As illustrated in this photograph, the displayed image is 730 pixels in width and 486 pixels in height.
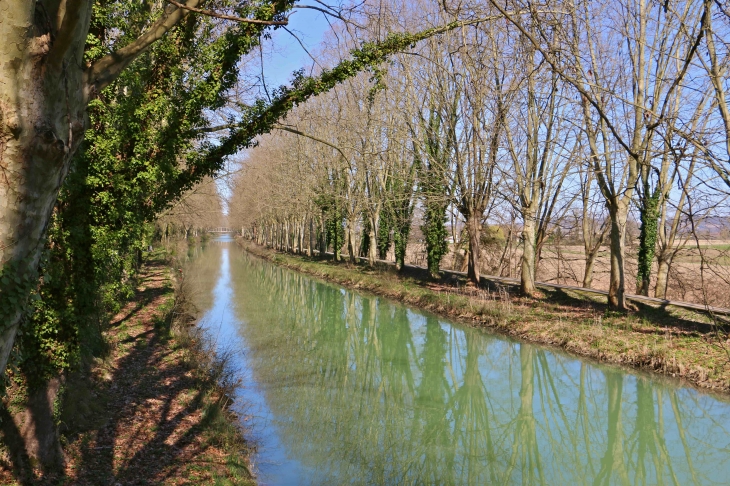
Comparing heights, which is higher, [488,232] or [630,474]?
[488,232]

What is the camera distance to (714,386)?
33.9 ft

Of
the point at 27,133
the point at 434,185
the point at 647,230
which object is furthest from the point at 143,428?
the point at 647,230

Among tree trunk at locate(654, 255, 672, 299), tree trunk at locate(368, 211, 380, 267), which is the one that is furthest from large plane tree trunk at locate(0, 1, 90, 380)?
tree trunk at locate(368, 211, 380, 267)

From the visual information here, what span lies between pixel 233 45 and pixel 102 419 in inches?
222

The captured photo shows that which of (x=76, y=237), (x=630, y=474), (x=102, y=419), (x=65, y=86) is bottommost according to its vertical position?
(x=630, y=474)

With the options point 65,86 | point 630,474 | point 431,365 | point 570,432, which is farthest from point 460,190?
point 65,86

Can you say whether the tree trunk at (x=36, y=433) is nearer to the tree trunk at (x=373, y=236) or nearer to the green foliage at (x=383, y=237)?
the tree trunk at (x=373, y=236)

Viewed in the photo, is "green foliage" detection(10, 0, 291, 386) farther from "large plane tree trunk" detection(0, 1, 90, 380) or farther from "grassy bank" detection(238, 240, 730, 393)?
"grassy bank" detection(238, 240, 730, 393)

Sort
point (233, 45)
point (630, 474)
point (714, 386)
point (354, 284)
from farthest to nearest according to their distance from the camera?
point (354, 284) → point (714, 386) → point (630, 474) → point (233, 45)

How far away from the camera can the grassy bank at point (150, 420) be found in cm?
617

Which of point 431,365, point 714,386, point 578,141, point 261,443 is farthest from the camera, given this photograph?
point 578,141

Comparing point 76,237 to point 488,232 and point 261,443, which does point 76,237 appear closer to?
point 261,443

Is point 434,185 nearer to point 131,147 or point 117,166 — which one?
point 131,147

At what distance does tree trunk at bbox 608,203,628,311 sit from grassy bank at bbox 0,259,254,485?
1122 cm
